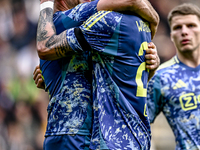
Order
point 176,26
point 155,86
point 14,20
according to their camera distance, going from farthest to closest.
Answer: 1. point 14,20
2. point 176,26
3. point 155,86

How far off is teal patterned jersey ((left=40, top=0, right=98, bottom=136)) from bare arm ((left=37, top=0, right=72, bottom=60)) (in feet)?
0.20

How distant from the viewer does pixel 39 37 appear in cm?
186

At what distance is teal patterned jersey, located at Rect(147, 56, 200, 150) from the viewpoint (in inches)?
129

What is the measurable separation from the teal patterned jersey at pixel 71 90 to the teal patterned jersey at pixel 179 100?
69.5 inches

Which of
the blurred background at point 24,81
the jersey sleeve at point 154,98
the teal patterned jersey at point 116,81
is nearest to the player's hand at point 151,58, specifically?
the teal patterned jersey at point 116,81

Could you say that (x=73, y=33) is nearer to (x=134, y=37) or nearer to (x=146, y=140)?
(x=134, y=37)

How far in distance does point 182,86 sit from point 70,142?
84.5 inches

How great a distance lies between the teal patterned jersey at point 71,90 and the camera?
1.77 metres

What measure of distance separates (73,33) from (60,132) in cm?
57

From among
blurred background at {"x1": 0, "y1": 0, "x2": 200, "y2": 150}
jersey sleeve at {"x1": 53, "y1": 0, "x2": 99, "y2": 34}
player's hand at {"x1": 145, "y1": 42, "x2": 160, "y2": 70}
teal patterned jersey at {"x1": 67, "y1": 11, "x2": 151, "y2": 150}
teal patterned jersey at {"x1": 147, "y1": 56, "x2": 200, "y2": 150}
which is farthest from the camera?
blurred background at {"x1": 0, "y1": 0, "x2": 200, "y2": 150}

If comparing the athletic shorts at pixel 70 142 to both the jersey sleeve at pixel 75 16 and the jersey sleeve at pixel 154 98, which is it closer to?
the jersey sleeve at pixel 75 16

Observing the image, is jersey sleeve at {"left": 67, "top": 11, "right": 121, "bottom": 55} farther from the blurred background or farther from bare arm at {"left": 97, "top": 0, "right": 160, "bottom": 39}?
the blurred background

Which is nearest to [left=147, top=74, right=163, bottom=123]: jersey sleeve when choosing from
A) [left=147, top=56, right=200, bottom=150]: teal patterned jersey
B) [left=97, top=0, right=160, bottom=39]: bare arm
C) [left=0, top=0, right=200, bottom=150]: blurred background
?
[left=147, top=56, right=200, bottom=150]: teal patterned jersey

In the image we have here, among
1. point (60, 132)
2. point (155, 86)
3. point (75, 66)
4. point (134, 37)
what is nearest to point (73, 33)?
point (75, 66)
